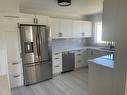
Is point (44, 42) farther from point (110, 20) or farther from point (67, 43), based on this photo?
point (110, 20)

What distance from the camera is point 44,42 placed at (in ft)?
11.5

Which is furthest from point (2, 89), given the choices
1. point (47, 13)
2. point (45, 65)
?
point (47, 13)

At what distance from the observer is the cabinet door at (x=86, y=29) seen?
498 cm

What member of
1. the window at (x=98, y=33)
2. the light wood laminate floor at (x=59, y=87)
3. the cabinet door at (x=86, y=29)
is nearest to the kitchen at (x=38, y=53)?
the light wood laminate floor at (x=59, y=87)

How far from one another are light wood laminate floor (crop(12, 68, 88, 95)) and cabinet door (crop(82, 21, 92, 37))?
2.18 meters

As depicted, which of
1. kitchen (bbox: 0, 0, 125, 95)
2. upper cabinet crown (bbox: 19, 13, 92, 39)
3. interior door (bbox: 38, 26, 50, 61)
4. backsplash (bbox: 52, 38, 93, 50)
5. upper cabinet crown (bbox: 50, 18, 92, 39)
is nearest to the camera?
kitchen (bbox: 0, 0, 125, 95)

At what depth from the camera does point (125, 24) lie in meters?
1.54

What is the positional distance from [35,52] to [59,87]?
126 centimetres

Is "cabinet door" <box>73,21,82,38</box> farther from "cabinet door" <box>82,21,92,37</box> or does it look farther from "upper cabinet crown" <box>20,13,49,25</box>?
"upper cabinet crown" <box>20,13,49,25</box>

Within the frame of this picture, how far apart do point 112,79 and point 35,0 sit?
2615mm

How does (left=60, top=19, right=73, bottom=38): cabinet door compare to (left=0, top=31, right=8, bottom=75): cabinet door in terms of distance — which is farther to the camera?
(left=60, top=19, right=73, bottom=38): cabinet door

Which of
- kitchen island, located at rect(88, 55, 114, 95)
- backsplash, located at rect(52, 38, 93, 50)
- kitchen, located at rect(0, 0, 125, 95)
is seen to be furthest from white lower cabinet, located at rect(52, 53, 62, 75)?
kitchen island, located at rect(88, 55, 114, 95)

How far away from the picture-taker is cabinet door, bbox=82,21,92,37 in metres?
4.98

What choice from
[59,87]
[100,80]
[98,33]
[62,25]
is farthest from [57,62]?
[98,33]
